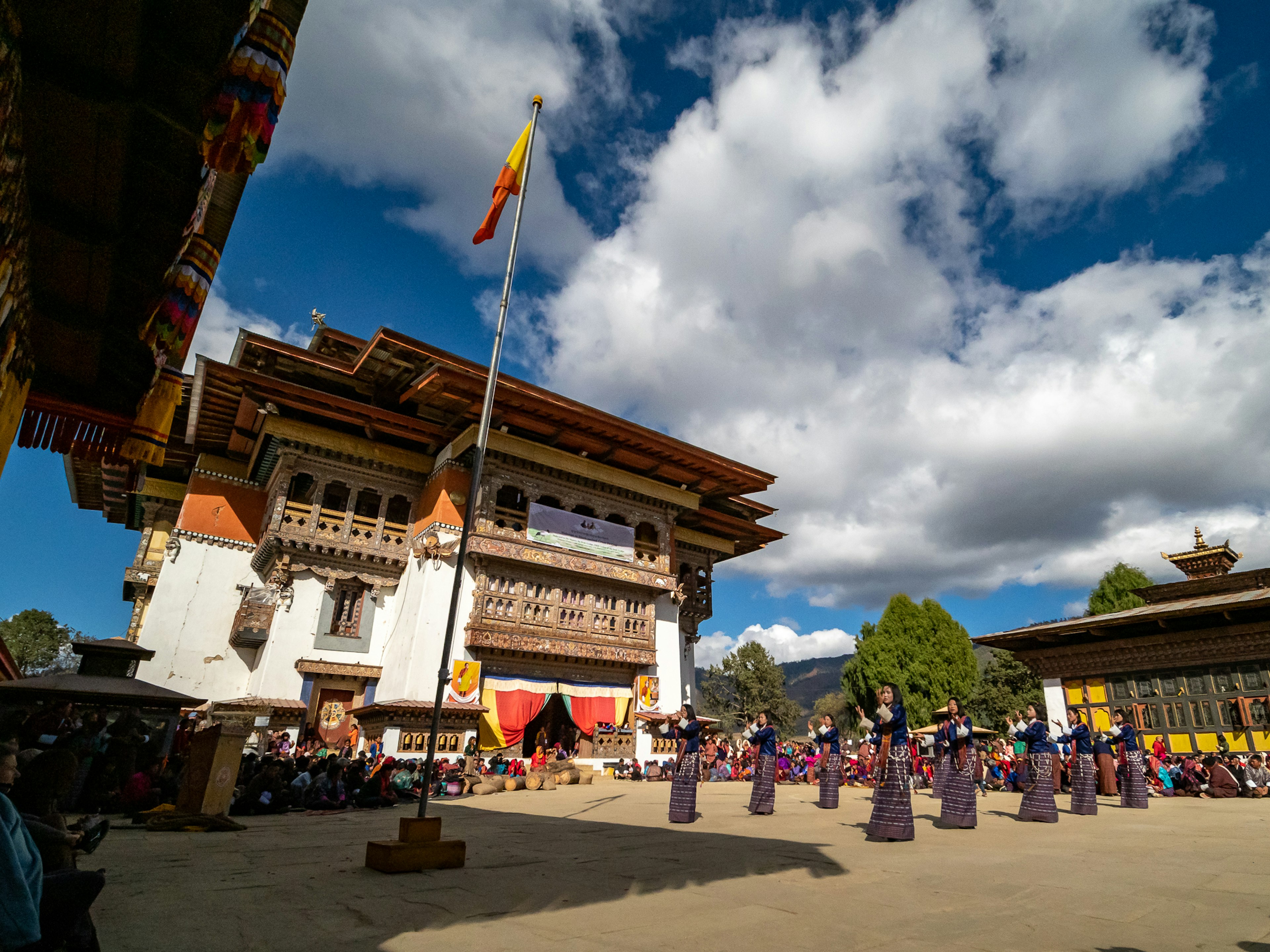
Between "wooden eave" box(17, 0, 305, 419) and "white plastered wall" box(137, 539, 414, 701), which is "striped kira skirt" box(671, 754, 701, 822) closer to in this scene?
"wooden eave" box(17, 0, 305, 419)

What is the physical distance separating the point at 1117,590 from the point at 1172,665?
16870 millimetres

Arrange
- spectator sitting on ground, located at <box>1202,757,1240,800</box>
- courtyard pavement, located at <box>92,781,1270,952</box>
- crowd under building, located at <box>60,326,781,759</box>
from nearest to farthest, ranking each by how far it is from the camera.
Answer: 1. courtyard pavement, located at <box>92,781,1270,952</box>
2. spectator sitting on ground, located at <box>1202,757,1240,800</box>
3. crowd under building, located at <box>60,326,781,759</box>

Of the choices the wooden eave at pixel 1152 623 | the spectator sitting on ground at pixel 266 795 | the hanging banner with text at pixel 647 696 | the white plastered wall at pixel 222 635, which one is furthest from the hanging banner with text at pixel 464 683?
the wooden eave at pixel 1152 623

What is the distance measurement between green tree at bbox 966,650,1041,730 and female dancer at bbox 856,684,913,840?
35176 millimetres

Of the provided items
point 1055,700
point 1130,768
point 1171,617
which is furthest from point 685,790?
point 1055,700

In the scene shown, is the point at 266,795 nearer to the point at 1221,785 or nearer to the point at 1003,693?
the point at 1221,785

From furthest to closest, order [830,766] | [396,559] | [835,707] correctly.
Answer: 1. [835,707]
2. [396,559]
3. [830,766]

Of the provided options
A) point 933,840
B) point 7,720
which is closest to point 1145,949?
point 933,840

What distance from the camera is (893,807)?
7512 millimetres

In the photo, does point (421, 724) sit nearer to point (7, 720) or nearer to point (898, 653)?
point (7, 720)

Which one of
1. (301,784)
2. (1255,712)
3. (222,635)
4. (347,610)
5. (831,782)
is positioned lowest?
(301,784)

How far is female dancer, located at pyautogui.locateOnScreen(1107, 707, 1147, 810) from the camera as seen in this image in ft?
40.3

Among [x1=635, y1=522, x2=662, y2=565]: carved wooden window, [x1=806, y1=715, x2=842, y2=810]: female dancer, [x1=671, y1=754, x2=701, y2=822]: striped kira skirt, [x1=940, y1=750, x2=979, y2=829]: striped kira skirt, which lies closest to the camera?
[x1=940, y1=750, x2=979, y2=829]: striped kira skirt

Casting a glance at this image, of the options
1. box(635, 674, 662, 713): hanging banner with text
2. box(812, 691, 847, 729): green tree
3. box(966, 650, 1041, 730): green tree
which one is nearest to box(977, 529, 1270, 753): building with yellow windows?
box(635, 674, 662, 713): hanging banner with text
